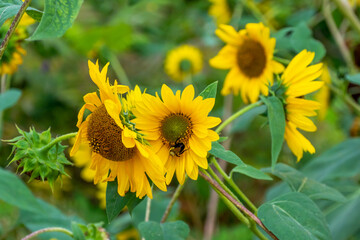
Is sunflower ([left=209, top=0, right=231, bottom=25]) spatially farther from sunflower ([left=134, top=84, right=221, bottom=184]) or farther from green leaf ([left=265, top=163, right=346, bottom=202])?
sunflower ([left=134, top=84, right=221, bottom=184])

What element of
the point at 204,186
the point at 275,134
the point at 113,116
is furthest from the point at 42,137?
the point at 204,186

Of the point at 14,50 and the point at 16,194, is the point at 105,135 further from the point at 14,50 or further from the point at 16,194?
the point at 14,50

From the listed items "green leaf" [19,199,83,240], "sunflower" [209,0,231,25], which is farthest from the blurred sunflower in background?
"sunflower" [209,0,231,25]

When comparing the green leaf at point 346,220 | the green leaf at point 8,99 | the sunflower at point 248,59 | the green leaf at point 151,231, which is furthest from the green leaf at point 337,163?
the green leaf at point 8,99

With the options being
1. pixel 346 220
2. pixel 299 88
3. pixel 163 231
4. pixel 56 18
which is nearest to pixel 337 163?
pixel 346 220

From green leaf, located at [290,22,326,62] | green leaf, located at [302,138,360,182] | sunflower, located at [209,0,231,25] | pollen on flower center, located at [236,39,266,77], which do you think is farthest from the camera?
sunflower, located at [209,0,231,25]

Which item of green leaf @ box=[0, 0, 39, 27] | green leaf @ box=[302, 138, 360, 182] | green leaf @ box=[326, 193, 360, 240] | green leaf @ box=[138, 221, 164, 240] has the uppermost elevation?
green leaf @ box=[0, 0, 39, 27]

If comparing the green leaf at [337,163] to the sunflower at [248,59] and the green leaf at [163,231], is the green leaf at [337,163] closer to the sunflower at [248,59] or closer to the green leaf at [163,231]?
the sunflower at [248,59]
